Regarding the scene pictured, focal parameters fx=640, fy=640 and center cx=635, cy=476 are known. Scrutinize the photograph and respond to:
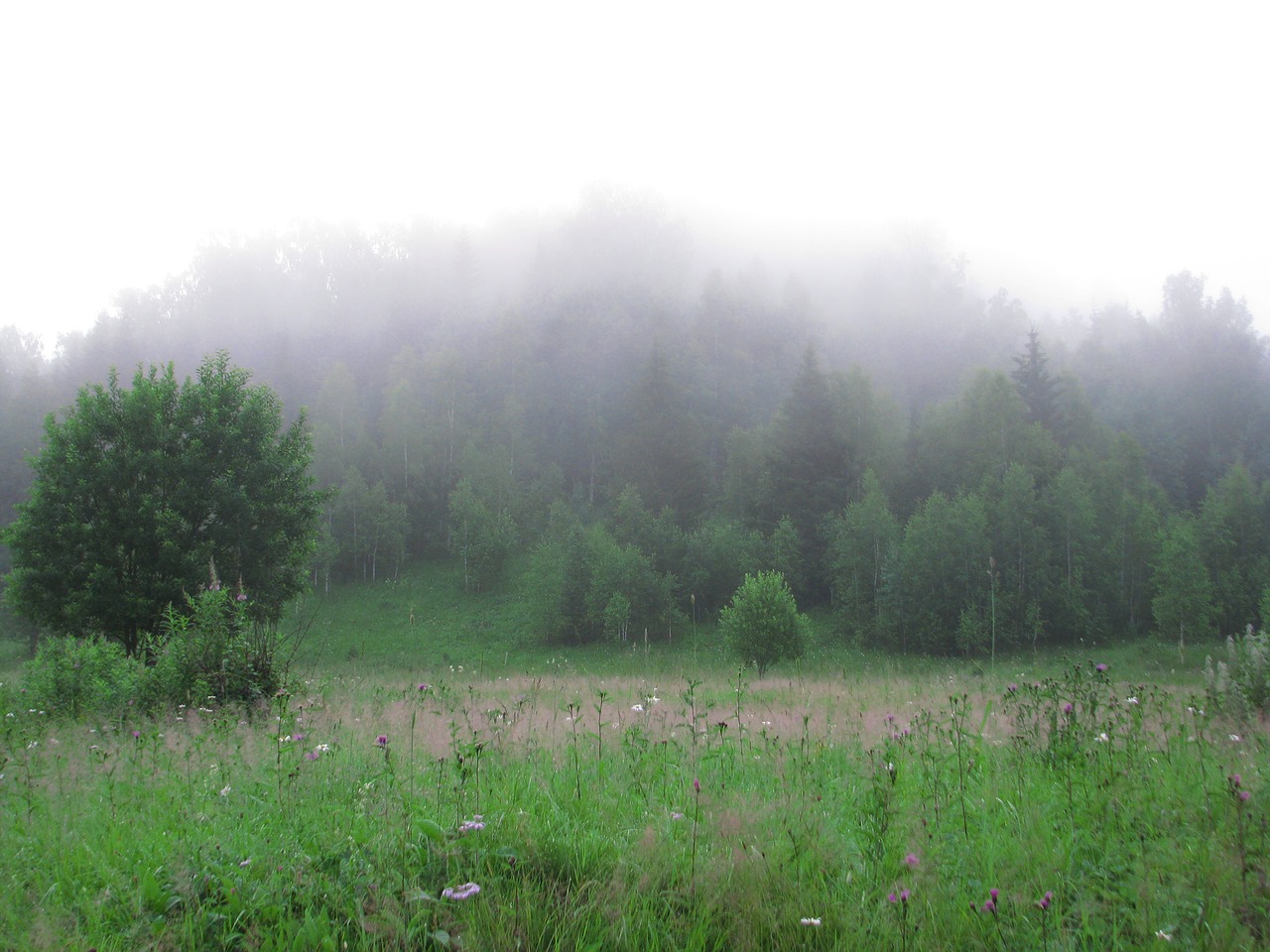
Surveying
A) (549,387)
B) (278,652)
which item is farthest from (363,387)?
(278,652)

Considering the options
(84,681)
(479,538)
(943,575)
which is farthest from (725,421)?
(84,681)

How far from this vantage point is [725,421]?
64.7 metres

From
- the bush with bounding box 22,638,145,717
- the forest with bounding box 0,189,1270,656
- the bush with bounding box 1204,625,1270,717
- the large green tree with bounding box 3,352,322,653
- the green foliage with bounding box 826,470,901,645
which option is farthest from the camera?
the green foliage with bounding box 826,470,901,645

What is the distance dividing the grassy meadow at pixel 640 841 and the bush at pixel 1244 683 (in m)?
0.35

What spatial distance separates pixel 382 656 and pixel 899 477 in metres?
36.3

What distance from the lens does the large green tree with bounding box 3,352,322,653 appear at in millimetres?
17203

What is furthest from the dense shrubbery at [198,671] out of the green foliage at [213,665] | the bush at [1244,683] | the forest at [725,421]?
the forest at [725,421]

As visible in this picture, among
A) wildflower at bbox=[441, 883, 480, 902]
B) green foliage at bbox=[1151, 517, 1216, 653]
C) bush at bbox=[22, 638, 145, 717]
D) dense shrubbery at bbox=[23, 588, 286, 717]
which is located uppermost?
wildflower at bbox=[441, 883, 480, 902]

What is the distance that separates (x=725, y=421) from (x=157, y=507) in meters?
52.2

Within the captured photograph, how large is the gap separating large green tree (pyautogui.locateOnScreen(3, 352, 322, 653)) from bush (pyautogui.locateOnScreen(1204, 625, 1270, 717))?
1950 centimetres

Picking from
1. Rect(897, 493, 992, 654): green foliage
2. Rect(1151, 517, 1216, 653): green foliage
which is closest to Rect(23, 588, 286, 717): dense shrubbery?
Rect(897, 493, 992, 654): green foliage

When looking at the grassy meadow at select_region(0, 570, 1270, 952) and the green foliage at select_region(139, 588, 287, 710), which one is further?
the green foliage at select_region(139, 588, 287, 710)

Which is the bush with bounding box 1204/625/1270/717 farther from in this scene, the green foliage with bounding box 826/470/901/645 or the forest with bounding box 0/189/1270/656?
the green foliage with bounding box 826/470/901/645

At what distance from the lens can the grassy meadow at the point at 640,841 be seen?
8.03 feet
